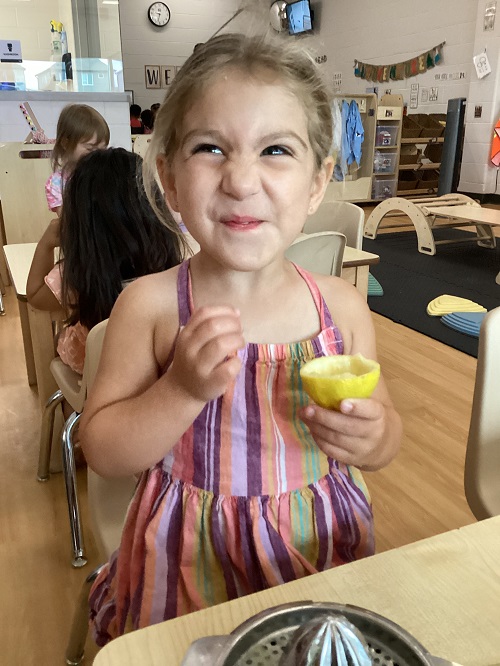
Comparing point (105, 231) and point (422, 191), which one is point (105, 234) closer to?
point (105, 231)

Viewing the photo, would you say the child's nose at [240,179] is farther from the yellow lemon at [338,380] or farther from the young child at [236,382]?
the yellow lemon at [338,380]

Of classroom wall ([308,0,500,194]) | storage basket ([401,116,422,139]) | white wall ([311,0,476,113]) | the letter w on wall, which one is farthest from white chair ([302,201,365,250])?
the letter w on wall

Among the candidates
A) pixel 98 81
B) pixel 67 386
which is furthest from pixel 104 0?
pixel 67 386

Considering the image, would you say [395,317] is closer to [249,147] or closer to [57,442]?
[57,442]

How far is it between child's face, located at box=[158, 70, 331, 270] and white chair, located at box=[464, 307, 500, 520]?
473 mm

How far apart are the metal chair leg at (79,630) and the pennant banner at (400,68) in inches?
331

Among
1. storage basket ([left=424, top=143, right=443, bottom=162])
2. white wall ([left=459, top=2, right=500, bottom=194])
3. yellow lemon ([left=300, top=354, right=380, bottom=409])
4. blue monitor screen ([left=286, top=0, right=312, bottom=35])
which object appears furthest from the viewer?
blue monitor screen ([left=286, top=0, right=312, bottom=35])

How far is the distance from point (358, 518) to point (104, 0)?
5.74 metres

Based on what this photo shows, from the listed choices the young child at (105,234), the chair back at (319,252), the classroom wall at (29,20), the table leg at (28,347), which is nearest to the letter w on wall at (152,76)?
the classroom wall at (29,20)

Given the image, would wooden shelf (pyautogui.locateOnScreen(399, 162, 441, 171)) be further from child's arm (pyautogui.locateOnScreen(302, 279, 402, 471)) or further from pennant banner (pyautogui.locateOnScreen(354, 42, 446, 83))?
child's arm (pyautogui.locateOnScreen(302, 279, 402, 471))

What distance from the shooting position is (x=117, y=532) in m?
1.16

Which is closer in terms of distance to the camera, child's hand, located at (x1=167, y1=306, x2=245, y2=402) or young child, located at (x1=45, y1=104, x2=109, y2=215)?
child's hand, located at (x1=167, y1=306, x2=245, y2=402)

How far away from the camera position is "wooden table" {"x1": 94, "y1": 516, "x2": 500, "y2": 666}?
19.2 inches

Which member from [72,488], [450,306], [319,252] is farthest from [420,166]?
[72,488]
